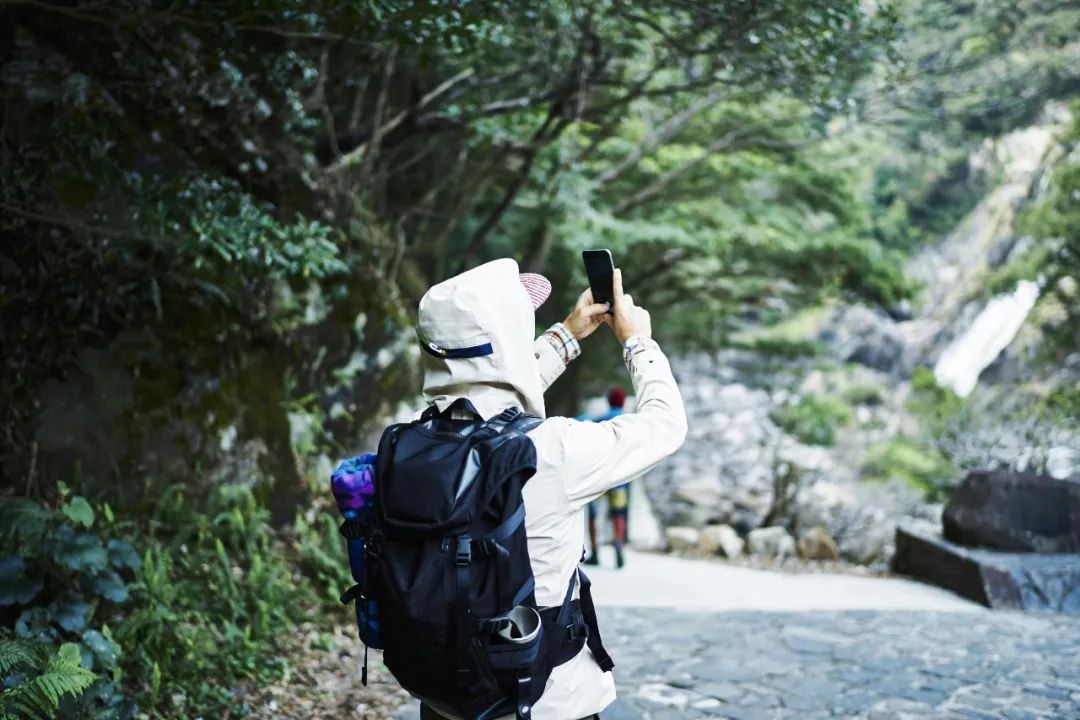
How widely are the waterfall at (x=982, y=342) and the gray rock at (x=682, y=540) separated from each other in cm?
1571

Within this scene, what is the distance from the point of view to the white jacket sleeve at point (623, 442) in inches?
80.2

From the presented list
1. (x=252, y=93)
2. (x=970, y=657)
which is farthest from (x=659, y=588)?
(x=252, y=93)

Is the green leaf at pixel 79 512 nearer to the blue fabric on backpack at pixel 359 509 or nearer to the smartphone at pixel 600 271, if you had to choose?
the blue fabric on backpack at pixel 359 509

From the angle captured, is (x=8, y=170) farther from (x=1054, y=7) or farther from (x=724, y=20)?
(x=1054, y=7)

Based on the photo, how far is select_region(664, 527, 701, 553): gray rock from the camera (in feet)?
39.2

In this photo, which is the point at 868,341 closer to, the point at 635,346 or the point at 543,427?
the point at 635,346

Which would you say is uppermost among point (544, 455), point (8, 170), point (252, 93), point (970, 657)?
point (252, 93)

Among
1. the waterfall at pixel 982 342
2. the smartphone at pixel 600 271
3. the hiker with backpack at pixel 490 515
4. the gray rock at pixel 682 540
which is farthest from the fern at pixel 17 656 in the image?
the waterfall at pixel 982 342

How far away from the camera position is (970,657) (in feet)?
17.6

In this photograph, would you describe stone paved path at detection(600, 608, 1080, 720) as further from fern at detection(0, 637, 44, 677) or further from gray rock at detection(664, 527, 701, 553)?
gray rock at detection(664, 527, 701, 553)

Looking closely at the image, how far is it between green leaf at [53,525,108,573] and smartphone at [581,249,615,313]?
10.4ft

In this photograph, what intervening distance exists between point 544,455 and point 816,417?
14.3 m

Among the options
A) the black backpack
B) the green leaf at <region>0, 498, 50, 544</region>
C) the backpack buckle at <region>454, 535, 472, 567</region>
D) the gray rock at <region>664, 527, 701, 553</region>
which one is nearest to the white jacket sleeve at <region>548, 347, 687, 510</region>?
the black backpack

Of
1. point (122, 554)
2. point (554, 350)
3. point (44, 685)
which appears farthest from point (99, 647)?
point (554, 350)
